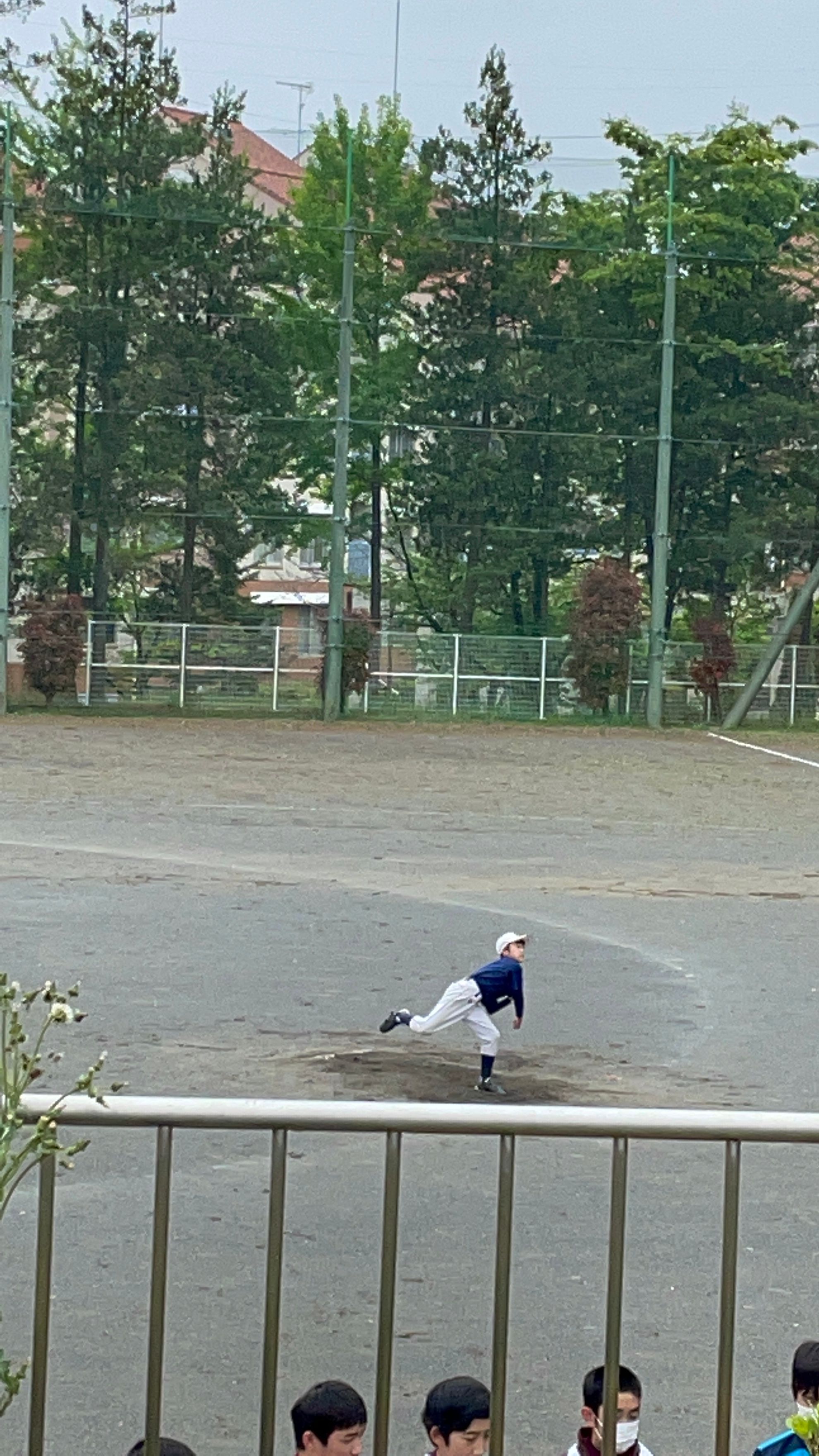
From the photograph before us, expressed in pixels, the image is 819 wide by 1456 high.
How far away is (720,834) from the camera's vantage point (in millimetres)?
17922

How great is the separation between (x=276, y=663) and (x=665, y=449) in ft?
24.9

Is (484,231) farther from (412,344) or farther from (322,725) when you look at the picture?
(322,725)

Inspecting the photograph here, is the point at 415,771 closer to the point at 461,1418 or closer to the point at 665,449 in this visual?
the point at 665,449

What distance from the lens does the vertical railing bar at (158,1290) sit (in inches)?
123

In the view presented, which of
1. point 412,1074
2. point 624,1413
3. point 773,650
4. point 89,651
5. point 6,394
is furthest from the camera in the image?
point 773,650

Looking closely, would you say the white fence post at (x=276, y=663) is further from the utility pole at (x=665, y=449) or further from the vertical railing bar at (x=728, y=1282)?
the vertical railing bar at (x=728, y=1282)

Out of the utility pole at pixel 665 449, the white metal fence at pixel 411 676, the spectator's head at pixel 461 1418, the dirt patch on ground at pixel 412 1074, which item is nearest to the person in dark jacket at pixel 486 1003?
the dirt patch on ground at pixel 412 1074

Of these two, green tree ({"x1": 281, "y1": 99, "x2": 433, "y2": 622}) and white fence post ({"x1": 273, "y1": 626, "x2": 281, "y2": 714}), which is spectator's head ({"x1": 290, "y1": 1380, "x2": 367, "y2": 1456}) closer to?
white fence post ({"x1": 273, "y1": 626, "x2": 281, "y2": 714})

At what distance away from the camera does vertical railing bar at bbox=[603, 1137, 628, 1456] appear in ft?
10.3

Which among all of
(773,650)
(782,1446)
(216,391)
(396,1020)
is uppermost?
(216,391)

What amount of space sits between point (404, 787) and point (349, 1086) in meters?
13.9

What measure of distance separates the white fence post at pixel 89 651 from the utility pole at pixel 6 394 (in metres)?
1.31

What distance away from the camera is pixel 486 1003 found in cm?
788

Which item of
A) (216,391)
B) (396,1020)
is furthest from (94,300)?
(396,1020)
